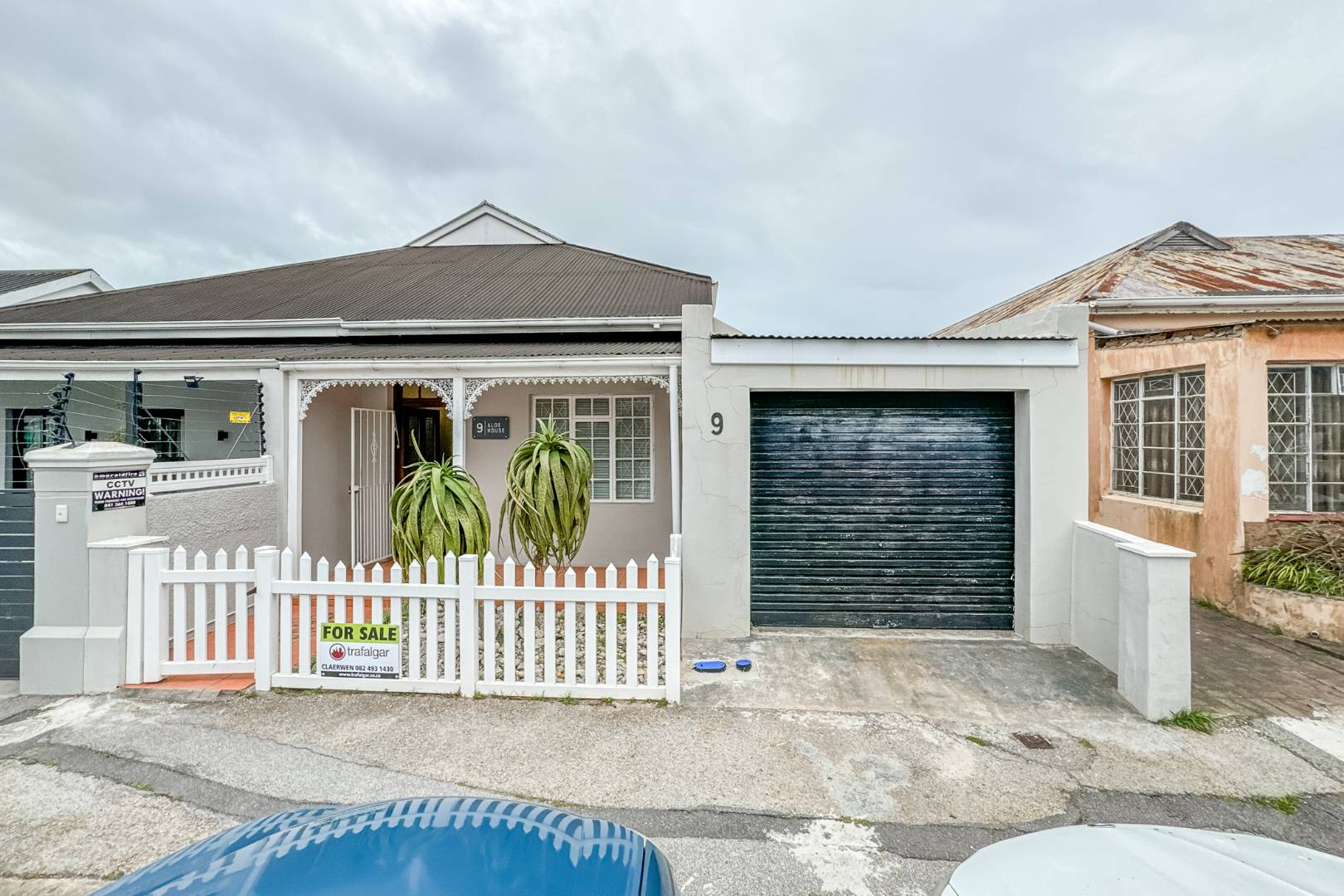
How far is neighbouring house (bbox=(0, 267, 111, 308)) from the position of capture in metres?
12.9

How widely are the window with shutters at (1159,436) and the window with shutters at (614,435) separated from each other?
679cm

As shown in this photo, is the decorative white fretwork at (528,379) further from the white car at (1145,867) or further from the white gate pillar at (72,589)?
the white car at (1145,867)

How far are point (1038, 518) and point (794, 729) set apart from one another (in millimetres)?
3528

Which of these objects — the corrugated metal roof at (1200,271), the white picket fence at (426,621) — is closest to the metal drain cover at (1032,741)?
the white picket fence at (426,621)

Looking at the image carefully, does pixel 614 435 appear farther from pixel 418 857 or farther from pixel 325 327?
pixel 418 857

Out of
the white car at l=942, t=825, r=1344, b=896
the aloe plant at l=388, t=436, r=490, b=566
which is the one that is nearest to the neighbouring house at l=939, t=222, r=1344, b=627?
the white car at l=942, t=825, r=1344, b=896

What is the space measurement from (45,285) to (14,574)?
12.7m

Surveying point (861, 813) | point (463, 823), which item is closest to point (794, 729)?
point (861, 813)

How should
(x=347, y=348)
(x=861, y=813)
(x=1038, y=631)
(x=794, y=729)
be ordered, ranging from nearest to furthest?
(x=861, y=813) < (x=794, y=729) < (x=1038, y=631) < (x=347, y=348)

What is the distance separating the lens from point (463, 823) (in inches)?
74.3

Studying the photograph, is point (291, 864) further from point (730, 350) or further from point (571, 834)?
point (730, 350)

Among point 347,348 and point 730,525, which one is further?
point 347,348

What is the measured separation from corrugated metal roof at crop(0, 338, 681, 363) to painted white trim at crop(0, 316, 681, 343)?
0.16 metres

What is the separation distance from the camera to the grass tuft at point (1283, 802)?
332cm
